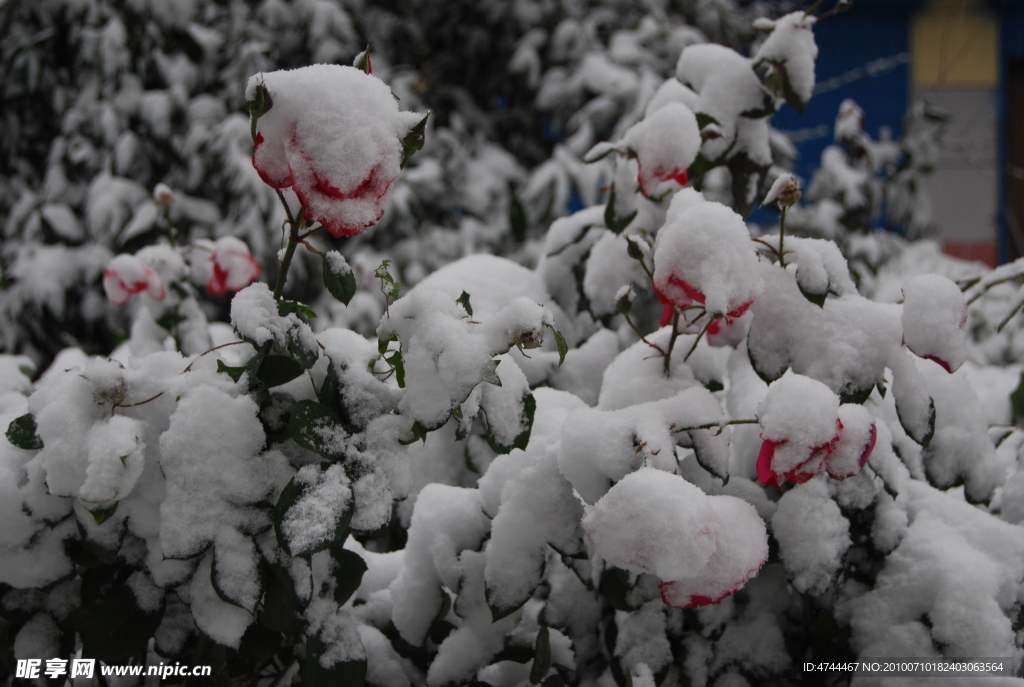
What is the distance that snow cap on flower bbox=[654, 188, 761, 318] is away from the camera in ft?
1.76

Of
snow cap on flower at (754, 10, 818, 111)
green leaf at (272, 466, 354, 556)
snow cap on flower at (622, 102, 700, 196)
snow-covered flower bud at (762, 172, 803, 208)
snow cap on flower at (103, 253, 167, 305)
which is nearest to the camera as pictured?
green leaf at (272, 466, 354, 556)

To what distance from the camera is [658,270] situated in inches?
22.3

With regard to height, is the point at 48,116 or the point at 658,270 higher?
the point at 658,270

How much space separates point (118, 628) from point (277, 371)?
251 mm

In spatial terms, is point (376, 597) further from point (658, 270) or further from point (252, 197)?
point (252, 197)

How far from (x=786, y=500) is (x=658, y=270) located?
0.26 meters

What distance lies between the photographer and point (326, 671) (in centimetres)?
57

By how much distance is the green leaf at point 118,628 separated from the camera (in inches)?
22.4

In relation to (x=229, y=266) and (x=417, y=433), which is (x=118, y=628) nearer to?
(x=417, y=433)

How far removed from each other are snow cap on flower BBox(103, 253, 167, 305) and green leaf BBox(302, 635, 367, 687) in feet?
2.18

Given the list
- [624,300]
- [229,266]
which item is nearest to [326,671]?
[624,300]

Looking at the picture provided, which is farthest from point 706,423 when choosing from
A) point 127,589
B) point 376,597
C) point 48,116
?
point 48,116

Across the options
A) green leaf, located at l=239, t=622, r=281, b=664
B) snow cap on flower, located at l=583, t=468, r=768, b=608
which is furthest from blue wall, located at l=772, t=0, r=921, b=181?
green leaf, located at l=239, t=622, r=281, b=664

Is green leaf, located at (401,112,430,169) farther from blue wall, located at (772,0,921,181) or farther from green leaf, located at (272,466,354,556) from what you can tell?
blue wall, located at (772,0,921,181)
